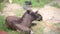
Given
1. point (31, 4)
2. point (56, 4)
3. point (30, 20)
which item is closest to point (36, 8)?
point (31, 4)

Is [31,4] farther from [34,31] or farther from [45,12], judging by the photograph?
[34,31]

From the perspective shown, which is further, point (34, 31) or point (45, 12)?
point (45, 12)

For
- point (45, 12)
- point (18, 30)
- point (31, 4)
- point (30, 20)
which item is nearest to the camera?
point (18, 30)

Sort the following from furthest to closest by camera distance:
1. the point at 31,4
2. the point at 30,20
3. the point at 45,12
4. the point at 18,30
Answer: the point at 31,4
the point at 45,12
the point at 30,20
the point at 18,30

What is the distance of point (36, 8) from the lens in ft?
24.5

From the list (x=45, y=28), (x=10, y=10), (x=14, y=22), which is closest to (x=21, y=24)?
(x=14, y=22)

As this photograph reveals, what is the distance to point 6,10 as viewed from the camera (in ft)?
23.7

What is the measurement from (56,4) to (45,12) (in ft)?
3.09

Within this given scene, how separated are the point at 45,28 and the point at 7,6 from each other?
2387 millimetres

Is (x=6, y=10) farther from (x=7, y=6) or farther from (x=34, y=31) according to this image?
(x=34, y=31)

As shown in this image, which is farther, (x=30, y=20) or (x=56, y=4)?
(x=56, y=4)

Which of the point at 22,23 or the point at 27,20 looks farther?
the point at 27,20

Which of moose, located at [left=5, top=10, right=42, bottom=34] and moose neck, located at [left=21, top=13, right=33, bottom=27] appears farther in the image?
moose neck, located at [left=21, top=13, right=33, bottom=27]

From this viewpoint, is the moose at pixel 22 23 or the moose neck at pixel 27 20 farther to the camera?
the moose neck at pixel 27 20
